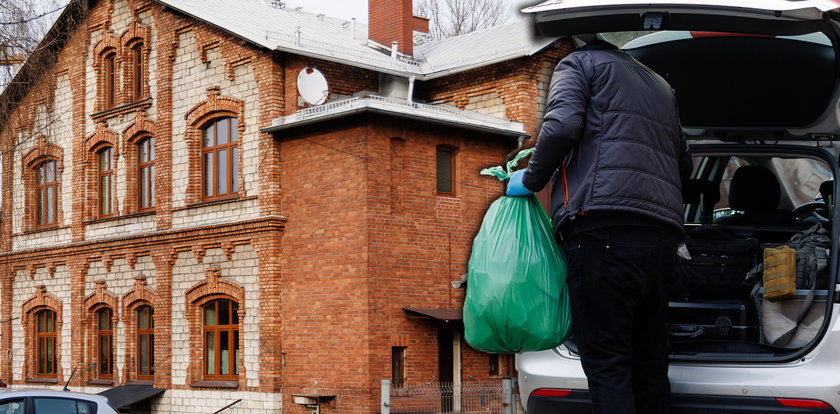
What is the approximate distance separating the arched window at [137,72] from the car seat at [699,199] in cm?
2173

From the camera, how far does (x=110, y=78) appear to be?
28.1m

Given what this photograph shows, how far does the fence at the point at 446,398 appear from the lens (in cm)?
2089

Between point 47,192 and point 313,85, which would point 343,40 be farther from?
point 47,192

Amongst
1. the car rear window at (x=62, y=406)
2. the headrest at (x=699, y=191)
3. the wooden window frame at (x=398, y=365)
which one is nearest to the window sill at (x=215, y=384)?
the wooden window frame at (x=398, y=365)

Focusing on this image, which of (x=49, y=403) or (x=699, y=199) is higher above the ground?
(x=699, y=199)

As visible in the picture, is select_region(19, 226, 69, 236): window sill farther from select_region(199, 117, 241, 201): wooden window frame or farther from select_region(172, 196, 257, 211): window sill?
select_region(199, 117, 241, 201): wooden window frame

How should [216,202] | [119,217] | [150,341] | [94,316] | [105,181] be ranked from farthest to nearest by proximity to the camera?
[105,181], [94,316], [119,217], [150,341], [216,202]

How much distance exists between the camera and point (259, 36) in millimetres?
22719

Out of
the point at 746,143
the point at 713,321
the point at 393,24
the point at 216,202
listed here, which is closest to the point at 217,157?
the point at 216,202

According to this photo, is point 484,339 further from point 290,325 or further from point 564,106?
point 290,325

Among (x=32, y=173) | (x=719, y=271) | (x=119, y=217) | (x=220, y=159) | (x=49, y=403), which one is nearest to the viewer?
(x=719, y=271)

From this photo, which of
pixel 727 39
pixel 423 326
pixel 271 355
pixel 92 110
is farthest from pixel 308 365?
pixel 727 39

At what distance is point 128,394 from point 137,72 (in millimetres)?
8070

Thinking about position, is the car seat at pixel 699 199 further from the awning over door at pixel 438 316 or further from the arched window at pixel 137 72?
the arched window at pixel 137 72
